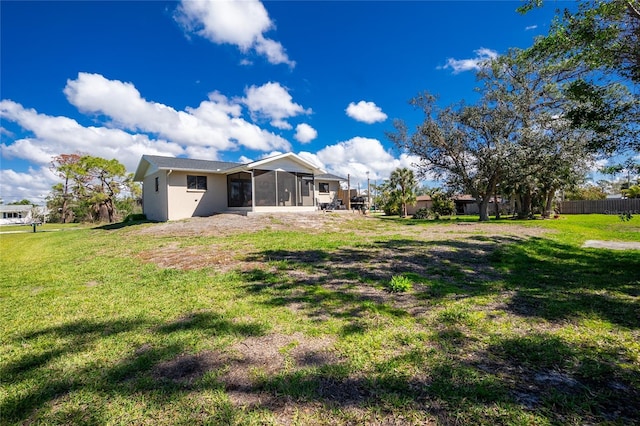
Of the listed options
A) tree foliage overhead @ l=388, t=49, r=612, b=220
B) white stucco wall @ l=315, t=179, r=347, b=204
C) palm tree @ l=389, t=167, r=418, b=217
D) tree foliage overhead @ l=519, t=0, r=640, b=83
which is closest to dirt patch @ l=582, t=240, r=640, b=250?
tree foliage overhead @ l=519, t=0, r=640, b=83

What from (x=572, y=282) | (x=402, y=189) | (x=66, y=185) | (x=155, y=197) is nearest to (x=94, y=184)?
(x=66, y=185)

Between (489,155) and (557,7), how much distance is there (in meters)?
12.3

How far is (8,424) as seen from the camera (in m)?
1.79

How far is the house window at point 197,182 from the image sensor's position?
55.9 ft

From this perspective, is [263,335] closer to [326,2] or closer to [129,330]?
[129,330]

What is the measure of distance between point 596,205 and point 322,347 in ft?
124

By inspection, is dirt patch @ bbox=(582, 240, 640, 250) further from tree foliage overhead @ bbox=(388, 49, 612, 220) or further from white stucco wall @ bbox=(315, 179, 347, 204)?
white stucco wall @ bbox=(315, 179, 347, 204)

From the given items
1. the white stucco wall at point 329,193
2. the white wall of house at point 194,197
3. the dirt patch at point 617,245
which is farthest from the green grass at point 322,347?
the white stucco wall at point 329,193

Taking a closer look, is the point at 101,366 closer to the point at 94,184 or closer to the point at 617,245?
the point at 617,245

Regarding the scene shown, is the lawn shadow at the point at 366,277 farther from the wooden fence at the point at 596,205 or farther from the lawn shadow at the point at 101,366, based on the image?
the wooden fence at the point at 596,205

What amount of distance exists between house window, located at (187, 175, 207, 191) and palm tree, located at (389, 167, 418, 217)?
20.1 m

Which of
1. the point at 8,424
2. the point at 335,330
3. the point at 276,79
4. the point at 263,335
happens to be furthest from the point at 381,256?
the point at 276,79

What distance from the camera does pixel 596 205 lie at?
28.4m

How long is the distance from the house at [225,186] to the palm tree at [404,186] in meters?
13.5
